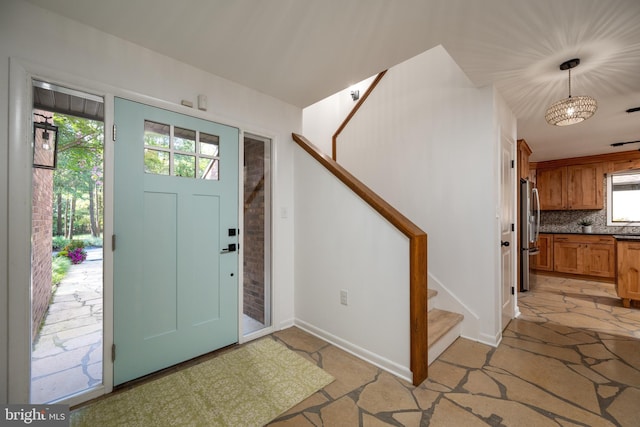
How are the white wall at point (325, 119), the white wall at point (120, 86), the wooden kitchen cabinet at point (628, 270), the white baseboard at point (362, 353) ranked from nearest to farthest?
the white wall at point (120, 86) < the white baseboard at point (362, 353) < the wooden kitchen cabinet at point (628, 270) < the white wall at point (325, 119)

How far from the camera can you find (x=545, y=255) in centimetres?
550

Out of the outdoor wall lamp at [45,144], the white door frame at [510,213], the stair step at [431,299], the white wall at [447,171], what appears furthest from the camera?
the stair step at [431,299]

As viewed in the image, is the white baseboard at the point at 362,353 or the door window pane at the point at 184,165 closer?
the white baseboard at the point at 362,353

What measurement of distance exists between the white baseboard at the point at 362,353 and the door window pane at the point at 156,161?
6.47 ft

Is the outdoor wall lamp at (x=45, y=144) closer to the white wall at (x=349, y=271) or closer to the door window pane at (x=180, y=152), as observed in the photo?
the door window pane at (x=180, y=152)

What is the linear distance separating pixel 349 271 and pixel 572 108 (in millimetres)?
2308

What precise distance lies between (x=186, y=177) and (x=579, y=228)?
24.5 ft

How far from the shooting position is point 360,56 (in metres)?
2.09

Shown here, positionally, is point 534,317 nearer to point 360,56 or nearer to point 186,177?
point 360,56

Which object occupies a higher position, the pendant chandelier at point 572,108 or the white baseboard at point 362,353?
the pendant chandelier at point 572,108

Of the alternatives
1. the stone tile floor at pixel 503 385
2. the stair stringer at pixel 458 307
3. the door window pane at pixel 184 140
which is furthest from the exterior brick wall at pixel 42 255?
the stair stringer at pixel 458 307

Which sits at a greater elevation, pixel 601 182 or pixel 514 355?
pixel 601 182

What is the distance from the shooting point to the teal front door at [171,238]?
188cm

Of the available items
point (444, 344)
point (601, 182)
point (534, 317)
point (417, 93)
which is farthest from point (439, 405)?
point (601, 182)
